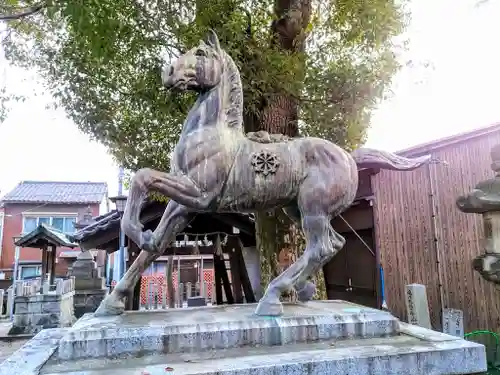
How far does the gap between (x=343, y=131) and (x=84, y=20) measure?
12.7 ft

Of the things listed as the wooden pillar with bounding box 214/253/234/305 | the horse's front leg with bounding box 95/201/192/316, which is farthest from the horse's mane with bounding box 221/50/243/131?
the wooden pillar with bounding box 214/253/234/305

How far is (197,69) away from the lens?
2904 millimetres

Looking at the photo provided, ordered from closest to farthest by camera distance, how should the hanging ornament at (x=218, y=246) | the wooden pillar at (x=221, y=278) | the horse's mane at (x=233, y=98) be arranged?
the horse's mane at (x=233, y=98), the hanging ornament at (x=218, y=246), the wooden pillar at (x=221, y=278)

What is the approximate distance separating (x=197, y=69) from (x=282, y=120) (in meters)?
3.11

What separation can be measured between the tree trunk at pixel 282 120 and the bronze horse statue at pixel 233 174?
2776 millimetres

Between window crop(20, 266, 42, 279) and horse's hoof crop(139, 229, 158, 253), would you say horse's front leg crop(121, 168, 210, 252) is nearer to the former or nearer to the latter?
horse's hoof crop(139, 229, 158, 253)

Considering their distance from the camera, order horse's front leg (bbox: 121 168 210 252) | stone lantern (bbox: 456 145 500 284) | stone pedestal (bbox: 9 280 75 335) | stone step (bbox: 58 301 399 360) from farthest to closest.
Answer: stone pedestal (bbox: 9 280 75 335), stone lantern (bbox: 456 145 500 284), horse's front leg (bbox: 121 168 210 252), stone step (bbox: 58 301 399 360)

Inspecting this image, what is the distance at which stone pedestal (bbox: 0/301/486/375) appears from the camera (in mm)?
2092

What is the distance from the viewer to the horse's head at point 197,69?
285 cm

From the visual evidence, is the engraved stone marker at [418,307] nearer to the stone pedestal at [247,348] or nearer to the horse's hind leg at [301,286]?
the horse's hind leg at [301,286]

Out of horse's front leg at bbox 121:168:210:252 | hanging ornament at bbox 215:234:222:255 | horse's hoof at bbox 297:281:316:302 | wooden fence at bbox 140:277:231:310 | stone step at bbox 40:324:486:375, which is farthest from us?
wooden fence at bbox 140:277:231:310

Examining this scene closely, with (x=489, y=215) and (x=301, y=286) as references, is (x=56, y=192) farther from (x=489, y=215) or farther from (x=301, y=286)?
(x=489, y=215)

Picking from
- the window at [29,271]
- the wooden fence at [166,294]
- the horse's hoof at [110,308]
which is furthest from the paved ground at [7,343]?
the window at [29,271]

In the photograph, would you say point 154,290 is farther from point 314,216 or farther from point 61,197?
point 61,197
